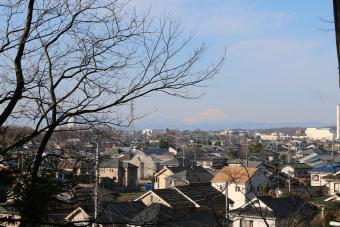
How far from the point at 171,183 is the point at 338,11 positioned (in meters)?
28.0

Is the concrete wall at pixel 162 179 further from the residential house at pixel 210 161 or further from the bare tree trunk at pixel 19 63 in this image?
the bare tree trunk at pixel 19 63

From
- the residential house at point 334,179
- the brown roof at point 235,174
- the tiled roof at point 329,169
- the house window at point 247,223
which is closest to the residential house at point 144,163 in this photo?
the tiled roof at point 329,169

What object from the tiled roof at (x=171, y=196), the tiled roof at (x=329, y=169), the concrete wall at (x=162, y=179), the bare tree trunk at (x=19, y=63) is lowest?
the concrete wall at (x=162, y=179)

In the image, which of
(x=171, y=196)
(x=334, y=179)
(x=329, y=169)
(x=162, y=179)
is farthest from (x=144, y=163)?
(x=334, y=179)

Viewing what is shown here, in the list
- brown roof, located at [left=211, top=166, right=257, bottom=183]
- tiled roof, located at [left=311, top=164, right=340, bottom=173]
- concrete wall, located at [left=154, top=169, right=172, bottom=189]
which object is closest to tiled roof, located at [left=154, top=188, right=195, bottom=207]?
brown roof, located at [left=211, top=166, right=257, bottom=183]

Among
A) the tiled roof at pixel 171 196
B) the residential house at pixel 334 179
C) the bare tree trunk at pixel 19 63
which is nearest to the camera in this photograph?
the bare tree trunk at pixel 19 63

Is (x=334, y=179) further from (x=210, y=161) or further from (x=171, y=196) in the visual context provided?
(x=210, y=161)

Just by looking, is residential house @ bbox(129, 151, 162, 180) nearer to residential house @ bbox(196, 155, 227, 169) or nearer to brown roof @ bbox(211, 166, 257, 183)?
residential house @ bbox(196, 155, 227, 169)

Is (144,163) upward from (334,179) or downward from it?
downward

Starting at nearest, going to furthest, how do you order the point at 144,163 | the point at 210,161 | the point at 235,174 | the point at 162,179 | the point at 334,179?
the point at 235,174 → the point at 334,179 → the point at 162,179 → the point at 144,163 → the point at 210,161

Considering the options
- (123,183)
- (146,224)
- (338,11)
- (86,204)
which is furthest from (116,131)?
(123,183)

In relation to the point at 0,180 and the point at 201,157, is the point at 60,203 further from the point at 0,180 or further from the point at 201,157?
the point at 201,157

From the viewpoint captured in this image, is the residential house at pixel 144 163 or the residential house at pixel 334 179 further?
the residential house at pixel 144 163

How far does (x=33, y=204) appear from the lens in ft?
12.0
